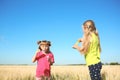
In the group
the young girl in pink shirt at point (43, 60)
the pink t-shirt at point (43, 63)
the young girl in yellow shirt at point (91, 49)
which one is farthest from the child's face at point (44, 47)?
the young girl in yellow shirt at point (91, 49)

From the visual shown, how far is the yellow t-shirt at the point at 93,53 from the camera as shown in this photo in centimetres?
464

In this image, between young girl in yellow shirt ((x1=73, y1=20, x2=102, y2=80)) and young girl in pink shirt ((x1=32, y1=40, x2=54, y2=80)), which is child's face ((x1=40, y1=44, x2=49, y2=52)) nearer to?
young girl in pink shirt ((x1=32, y1=40, x2=54, y2=80))

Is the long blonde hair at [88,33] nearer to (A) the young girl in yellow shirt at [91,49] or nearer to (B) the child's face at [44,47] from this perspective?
(A) the young girl in yellow shirt at [91,49]

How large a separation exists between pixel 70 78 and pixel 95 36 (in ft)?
10.7

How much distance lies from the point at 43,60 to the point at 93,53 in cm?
146

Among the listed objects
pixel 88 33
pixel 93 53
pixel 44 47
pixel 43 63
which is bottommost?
pixel 43 63

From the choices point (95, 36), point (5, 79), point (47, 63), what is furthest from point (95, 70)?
point (5, 79)

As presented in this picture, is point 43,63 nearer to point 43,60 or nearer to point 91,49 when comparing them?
point 43,60

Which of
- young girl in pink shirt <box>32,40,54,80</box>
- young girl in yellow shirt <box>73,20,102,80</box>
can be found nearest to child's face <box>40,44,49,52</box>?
young girl in pink shirt <box>32,40,54,80</box>

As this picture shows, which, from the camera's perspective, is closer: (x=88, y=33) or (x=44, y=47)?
(x=88, y=33)

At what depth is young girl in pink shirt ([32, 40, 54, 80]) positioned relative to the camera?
5734 mm

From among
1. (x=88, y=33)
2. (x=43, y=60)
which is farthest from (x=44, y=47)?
(x=88, y=33)

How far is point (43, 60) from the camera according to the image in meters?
5.80

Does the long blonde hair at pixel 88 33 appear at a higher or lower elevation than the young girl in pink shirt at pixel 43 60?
higher
